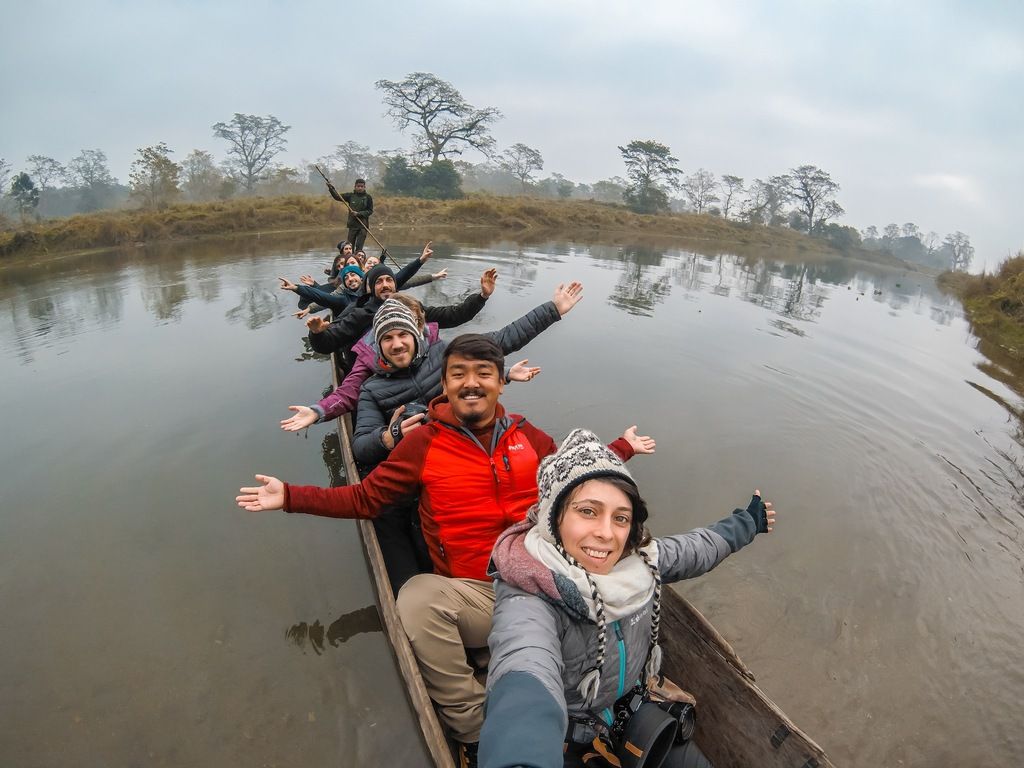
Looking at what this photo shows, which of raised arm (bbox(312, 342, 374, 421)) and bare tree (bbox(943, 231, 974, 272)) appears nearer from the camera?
raised arm (bbox(312, 342, 374, 421))

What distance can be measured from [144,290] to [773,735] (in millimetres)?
14693

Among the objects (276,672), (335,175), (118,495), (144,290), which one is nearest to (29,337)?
(144,290)

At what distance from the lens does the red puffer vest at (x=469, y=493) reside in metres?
2.46

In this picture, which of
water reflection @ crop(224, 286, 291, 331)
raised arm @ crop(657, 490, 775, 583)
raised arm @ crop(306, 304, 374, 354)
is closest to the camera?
raised arm @ crop(657, 490, 775, 583)

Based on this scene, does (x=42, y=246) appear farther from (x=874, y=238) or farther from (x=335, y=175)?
(x=874, y=238)

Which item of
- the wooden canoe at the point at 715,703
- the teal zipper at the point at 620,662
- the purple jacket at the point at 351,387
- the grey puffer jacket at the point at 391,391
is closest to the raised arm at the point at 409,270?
the purple jacket at the point at 351,387

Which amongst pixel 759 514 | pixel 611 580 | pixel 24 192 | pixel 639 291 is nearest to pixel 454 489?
pixel 611 580

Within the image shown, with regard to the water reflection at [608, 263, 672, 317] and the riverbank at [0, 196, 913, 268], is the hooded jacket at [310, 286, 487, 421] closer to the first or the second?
the water reflection at [608, 263, 672, 317]

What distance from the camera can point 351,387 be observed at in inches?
162

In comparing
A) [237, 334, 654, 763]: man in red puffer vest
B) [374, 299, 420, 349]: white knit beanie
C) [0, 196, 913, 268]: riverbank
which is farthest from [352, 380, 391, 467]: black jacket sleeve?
[0, 196, 913, 268]: riverbank

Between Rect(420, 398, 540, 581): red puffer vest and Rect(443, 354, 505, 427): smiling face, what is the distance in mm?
70

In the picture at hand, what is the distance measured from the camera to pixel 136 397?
6.34m

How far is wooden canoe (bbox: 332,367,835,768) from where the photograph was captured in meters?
1.84

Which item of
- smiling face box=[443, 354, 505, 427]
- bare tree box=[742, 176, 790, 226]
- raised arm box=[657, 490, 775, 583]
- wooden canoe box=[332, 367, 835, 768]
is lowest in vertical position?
wooden canoe box=[332, 367, 835, 768]
